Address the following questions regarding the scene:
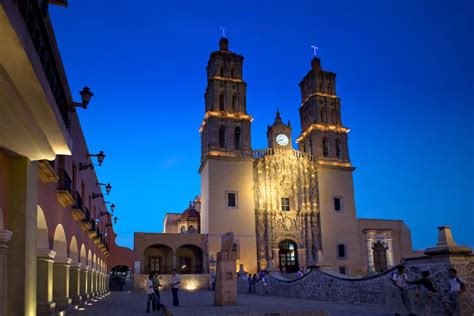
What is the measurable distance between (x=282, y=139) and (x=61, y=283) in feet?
92.2

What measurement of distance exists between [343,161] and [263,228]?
10.1 meters

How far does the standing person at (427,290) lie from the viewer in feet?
34.7

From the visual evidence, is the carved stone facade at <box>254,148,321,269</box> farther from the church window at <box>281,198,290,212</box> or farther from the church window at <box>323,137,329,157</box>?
the church window at <box>323,137,329,157</box>

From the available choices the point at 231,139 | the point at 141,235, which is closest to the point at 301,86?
the point at 231,139

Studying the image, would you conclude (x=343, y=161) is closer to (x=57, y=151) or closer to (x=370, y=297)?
(x=370, y=297)

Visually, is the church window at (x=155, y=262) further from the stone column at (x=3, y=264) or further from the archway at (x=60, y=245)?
the stone column at (x=3, y=264)

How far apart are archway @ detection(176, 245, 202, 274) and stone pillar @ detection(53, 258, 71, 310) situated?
25085mm

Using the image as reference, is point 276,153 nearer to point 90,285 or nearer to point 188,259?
point 188,259

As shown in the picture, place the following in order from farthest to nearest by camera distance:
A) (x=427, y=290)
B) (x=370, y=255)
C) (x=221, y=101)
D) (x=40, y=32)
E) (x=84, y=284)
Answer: (x=370, y=255), (x=221, y=101), (x=84, y=284), (x=427, y=290), (x=40, y=32)

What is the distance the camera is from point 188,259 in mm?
40500

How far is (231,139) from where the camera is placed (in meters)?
37.5

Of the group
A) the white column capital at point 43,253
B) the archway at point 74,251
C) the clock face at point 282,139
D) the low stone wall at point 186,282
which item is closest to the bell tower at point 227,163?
the low stone wall at point 186,282

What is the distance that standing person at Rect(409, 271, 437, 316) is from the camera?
10578 millimetres

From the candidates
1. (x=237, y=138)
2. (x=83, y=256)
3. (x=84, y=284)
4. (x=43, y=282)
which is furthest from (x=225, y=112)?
(x=43, y=282)
